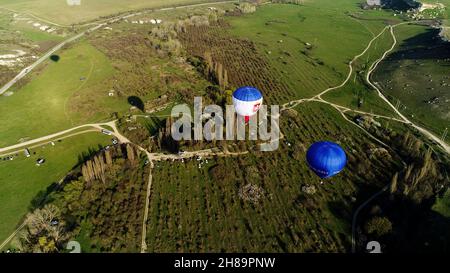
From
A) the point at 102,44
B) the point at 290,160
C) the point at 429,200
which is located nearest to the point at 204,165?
the point at 290,160

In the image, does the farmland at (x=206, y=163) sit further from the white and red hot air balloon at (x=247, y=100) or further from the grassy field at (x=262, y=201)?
the white and red hot air balloon at (x=247, y=100)

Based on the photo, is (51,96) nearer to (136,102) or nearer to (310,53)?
(136,102)

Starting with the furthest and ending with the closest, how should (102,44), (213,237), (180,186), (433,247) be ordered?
(102,44) < (180,186) < (213,237) < (433,247)

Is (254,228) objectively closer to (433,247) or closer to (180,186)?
(180,186)

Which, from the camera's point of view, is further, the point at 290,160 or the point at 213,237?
the point at 290,160

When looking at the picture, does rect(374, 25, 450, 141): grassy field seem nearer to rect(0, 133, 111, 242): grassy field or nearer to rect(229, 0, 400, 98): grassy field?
rect(229, 0, 400, 98): grassy field

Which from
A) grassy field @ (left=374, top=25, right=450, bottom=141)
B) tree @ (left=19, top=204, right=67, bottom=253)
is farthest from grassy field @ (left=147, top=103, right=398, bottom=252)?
grassy field @ (left=374, top=25, right=450, bottom=141)
